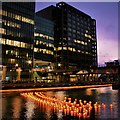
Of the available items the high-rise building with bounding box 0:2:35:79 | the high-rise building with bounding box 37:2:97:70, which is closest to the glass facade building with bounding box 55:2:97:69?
the high-rise building with bounding box 37:2:97:70

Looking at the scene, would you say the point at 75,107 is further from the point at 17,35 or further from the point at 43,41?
the point at 43,41

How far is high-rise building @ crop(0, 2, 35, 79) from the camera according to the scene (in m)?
106

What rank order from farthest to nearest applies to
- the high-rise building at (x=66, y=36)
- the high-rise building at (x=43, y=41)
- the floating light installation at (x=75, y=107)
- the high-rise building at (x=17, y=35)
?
the high-rise building at (x=66, y=36), the high-rise building at (x=43, y=41), the high-rise building at (x=17, y=35), the floating light installation at (x=75, y=107)

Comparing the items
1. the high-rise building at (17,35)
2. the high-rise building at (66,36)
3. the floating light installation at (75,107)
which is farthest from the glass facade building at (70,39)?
the floating light installation at (75,107)

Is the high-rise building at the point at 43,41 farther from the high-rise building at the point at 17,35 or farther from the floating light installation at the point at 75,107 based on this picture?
the floating light installation at the point at 75,107

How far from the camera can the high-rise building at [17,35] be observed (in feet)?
346

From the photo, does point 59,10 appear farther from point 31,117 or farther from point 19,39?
point 31,117

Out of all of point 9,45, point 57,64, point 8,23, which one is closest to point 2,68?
point 9,45

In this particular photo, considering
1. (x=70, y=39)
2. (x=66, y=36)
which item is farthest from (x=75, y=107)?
(x=70, y=39)

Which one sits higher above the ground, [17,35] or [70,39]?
[70,39]

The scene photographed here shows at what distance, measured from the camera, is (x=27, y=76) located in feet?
366

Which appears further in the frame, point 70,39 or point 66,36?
point 70,39

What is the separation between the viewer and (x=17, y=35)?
112 meters

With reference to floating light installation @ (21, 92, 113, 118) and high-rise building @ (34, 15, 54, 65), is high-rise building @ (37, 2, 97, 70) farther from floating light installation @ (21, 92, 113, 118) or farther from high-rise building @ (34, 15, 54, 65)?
floating light installation @ (21, 92, 113, 118)
